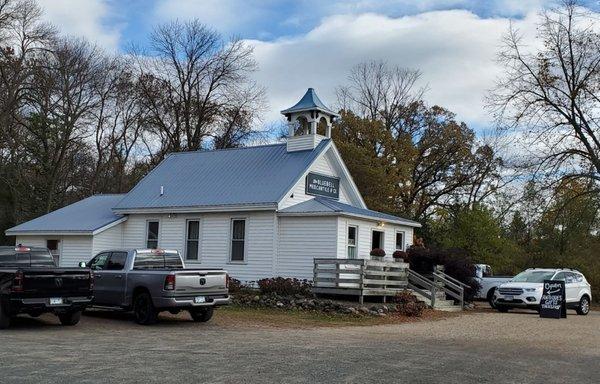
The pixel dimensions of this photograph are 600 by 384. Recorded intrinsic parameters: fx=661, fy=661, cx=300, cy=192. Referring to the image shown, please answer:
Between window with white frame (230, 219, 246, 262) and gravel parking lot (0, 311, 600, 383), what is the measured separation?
26.1ft

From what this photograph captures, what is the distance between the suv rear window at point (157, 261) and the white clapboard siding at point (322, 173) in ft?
24.0

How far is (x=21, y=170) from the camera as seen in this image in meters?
→ 45.0

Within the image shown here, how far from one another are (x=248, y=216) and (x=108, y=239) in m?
7.51

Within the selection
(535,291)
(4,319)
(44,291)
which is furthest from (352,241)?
(4,319)

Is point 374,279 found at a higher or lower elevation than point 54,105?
lower

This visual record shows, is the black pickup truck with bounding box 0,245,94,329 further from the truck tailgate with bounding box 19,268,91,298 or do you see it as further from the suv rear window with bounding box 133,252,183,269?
the suv rear window with bounding box 133,252,183,269

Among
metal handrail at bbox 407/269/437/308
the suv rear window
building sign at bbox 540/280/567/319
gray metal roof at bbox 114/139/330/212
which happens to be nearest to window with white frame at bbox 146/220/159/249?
gray metal roof at bbox 114/139/330/212

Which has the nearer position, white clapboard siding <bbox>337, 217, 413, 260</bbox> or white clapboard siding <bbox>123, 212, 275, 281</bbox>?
white clapboard siding <bbox>337, 217, 413, 260</bbox>

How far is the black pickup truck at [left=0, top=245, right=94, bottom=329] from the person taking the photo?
14836 millimetres

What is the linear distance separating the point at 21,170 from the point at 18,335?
3378cm

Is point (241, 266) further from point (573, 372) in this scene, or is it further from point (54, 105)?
point (54, 105)

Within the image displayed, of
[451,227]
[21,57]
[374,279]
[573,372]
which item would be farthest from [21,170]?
[573,372]

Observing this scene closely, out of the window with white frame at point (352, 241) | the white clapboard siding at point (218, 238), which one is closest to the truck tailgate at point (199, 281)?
the white clapboard siding at point (218, 238)

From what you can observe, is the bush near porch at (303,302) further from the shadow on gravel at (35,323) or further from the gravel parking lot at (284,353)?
the shadow on gravel at (35,323)
